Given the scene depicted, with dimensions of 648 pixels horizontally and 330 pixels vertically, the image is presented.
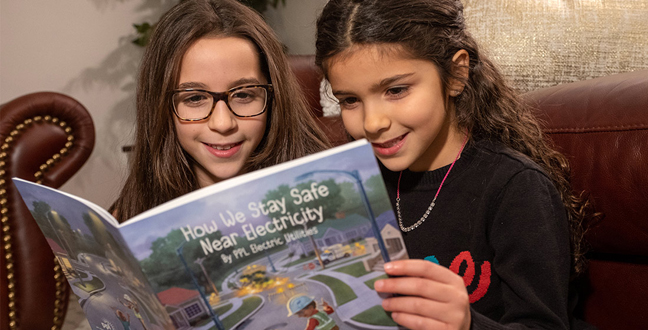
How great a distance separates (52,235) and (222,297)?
318 mm

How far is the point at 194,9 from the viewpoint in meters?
0.97

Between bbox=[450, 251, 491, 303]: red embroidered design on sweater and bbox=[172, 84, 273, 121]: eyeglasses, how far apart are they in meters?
0.44

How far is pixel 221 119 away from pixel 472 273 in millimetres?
489

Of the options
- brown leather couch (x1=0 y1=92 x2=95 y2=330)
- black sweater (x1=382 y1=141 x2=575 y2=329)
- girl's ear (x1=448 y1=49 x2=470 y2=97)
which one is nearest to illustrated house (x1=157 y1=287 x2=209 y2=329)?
black sweater (x1=382 y1=141 x2=575 y2=329)

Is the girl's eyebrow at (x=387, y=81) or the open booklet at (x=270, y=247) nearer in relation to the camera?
the open booklet at (x=270, y=247)

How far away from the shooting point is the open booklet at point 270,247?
0.48 m

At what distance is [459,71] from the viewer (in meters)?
0.83

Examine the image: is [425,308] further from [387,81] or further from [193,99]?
[193,99]

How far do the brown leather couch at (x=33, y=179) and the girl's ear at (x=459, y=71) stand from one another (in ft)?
2.52

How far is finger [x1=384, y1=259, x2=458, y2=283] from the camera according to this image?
51cm

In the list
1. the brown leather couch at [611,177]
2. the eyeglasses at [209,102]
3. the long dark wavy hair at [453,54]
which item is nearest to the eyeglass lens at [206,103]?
the eyeglasses at [209,102]

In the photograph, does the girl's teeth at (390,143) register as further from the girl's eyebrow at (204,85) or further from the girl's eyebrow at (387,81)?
the girl's eyebrow at (204,85)

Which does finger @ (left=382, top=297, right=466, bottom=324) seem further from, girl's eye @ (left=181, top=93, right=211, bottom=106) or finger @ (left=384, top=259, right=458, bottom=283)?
girl's eye @ (left=181, top=93, right=211, bottom=106)

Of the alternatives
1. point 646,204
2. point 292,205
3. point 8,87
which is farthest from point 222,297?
point 8,87
